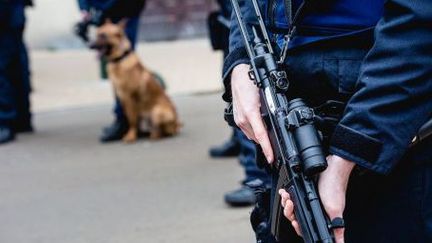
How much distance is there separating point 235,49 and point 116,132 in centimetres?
527

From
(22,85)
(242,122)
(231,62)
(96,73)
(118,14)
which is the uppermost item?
(231,62)

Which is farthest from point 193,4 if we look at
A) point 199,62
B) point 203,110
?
point 203,110

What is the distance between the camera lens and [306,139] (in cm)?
187

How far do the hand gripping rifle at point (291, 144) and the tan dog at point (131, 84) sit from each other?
521 centimetres

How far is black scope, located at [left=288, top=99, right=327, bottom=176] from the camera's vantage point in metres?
1.82

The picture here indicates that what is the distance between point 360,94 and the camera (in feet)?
5.98

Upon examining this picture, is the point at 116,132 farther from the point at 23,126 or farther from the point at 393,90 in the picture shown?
the point at 393,90

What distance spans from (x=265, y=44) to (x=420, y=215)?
1.88 ft

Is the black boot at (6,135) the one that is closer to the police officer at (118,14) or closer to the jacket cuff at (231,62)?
the police officer at (118,14)

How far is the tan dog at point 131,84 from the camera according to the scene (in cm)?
728

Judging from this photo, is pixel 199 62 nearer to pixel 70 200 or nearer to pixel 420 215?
pixel 70 200

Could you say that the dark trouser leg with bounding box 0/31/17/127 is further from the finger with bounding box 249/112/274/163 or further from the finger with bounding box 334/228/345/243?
the finger with bounding box 334/228/345/243

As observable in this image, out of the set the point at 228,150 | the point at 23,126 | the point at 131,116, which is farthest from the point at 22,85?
the point at 228,150

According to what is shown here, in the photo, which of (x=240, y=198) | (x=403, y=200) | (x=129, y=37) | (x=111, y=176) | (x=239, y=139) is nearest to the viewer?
(x=403, y=200)
